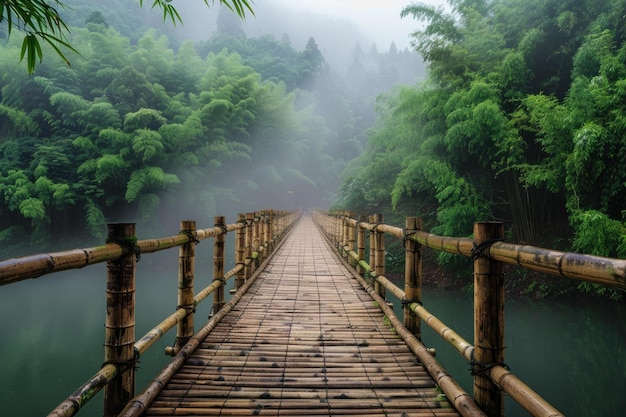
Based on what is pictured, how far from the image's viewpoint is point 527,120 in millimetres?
6160

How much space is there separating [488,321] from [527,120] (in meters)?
5.99

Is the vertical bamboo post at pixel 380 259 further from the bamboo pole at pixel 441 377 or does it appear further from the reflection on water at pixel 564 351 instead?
the reflection on water at pixel 564 351

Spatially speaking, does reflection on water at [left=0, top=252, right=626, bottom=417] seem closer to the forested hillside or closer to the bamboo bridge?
the bamboo bridge

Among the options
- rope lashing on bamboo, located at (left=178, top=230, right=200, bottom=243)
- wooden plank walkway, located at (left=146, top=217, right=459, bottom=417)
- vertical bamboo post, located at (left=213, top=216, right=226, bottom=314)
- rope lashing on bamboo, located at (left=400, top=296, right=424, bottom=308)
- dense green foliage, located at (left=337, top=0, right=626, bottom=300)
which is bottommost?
wooden plank walkway, located at (left=146, top=217, right=459, bottom=417)

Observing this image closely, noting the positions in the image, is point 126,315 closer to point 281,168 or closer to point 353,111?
point 281,168

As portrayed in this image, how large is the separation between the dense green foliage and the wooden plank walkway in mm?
4060

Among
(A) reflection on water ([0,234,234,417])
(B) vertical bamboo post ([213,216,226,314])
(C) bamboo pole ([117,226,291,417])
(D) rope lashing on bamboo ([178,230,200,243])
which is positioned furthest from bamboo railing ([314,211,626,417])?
(A) reflection on water ([0,234,234,417])

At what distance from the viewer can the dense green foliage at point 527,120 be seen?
4.84 m

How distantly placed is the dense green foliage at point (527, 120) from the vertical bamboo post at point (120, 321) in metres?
5.21

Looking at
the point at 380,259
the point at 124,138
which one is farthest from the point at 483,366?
the point at 124,138

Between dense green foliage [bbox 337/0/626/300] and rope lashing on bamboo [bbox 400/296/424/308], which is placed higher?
dense green foliage [bbox 337/0/626/300]

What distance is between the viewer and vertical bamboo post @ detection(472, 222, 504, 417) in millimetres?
1290

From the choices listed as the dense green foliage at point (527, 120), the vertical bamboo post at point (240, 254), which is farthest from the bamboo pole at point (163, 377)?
the dense green foliage at point (527, 120)

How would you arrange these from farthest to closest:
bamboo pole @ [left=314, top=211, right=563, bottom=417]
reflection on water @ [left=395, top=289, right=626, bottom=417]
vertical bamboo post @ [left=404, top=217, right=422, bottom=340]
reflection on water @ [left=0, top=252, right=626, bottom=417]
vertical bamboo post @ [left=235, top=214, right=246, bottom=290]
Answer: reflection on water @ [left=0, top=252, right=626, bottom=417] < reflection on water @ [left=395, top=289, right=626, bottom=417] < vertical bamboo post @ [left=235, top=214, right=246, bottom=290] < vertical bamboo post @ [left=404, top=217, right=422, bottom=340] < bamboo pole @ [left=314, top=211, right=563, bottom=417]
